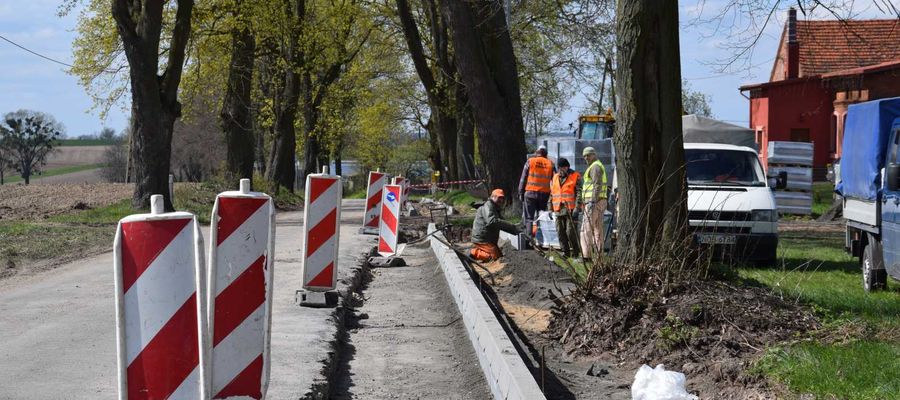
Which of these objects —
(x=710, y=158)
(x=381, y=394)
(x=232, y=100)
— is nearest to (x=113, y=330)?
(x=381, y=394)

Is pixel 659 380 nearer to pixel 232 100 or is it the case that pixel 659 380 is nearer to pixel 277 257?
pixel 277 257

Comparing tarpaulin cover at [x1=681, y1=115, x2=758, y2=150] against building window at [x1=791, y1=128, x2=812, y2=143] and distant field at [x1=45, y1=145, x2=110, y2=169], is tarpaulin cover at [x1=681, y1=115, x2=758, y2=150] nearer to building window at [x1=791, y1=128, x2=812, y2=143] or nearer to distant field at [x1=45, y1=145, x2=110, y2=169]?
building window at [x1=791, y1=128, x2=812, y2=143]

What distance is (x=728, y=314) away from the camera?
8.07 meters

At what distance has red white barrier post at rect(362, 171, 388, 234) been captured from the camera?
66.3 ft

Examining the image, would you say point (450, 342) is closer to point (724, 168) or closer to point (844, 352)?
point (844, 352)

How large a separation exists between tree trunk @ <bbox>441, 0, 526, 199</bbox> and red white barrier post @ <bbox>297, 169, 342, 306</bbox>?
1345 cm

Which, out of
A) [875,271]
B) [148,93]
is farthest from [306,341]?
[148,93]

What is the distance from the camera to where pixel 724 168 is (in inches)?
675

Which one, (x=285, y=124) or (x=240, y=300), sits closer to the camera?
(x=240, y=300)

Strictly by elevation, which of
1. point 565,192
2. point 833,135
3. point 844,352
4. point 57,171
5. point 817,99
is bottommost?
point 57,171

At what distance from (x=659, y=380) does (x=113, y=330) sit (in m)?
4.83

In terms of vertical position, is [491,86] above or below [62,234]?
above

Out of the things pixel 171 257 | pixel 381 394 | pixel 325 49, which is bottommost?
pixel 381 394

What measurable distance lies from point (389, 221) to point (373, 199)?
157 inches
